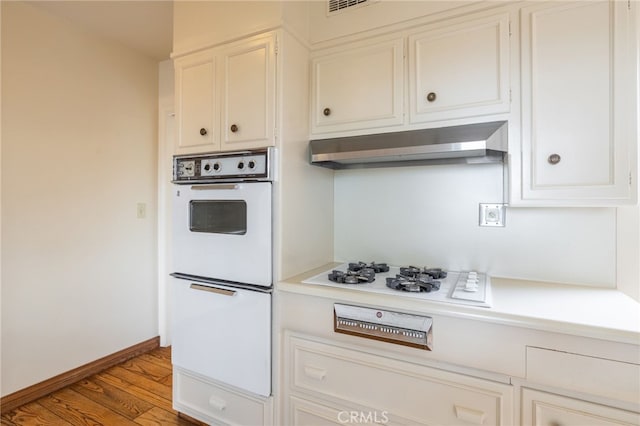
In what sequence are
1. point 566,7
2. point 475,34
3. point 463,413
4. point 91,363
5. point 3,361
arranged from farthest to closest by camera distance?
1. point 91,363
2. point 3,361
3. point 475,34
4. point 566,7
5. point 463,413

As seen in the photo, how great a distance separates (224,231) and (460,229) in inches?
48.8

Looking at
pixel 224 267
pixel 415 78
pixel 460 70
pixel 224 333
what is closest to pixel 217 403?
pixel 224 333

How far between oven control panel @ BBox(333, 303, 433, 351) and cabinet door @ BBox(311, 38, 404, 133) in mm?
894

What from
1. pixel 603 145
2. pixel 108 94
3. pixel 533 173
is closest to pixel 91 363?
pixel 108 94

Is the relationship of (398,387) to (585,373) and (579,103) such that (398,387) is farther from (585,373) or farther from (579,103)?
(579,103)

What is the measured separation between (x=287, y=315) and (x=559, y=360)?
3.39ft

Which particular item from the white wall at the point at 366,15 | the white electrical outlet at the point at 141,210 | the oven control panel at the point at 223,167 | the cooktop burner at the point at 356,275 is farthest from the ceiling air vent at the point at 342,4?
the white electrical outlet at the point at 141,210

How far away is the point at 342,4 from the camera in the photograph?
5.44 feet

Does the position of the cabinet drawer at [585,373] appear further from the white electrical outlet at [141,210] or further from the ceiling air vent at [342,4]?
the white electrical outlet at [141,210]

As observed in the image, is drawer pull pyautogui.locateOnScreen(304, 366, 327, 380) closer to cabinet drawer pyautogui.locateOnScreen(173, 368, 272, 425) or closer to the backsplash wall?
cabinet drawer pyautogui.locateOnScreen(173, 368, 272, 425)

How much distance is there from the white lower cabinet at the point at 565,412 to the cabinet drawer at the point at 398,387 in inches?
2.4

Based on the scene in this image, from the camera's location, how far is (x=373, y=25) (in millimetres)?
1583

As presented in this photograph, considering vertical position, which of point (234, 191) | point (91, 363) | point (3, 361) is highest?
point (234, 191)

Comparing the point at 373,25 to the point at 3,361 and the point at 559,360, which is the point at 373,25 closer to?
the point at 559,360
